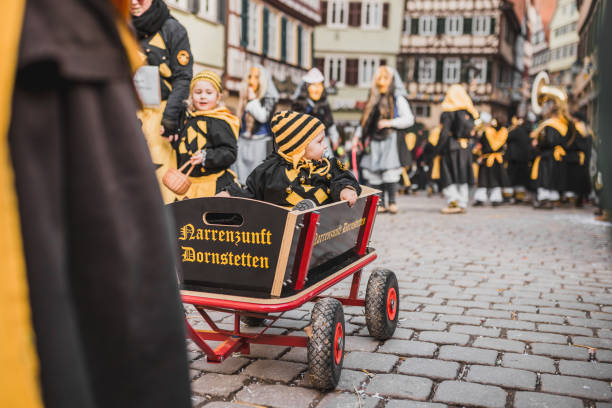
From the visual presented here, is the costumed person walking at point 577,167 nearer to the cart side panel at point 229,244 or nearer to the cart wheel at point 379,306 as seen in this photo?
the cart wheel at point 379,306

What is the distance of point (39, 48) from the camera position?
89 cm

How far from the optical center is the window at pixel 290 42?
28375 mm

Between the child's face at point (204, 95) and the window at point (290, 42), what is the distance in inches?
933

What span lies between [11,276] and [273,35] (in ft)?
87.2

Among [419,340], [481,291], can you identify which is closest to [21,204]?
[419,340]

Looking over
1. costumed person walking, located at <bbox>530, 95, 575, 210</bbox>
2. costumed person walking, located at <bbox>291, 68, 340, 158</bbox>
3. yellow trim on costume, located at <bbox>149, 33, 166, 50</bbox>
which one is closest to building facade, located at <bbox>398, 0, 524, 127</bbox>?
costumed person walking, located at <bbox>530, 95, 575, 210</bbox>

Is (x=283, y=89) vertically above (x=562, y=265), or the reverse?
(x=283, y=89)

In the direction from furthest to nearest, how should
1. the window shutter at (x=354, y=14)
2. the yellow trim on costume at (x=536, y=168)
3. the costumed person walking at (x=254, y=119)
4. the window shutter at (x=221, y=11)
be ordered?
1. the window shutter at (x=354, y=14)
2. the window shutter at (x=221, y=11)
3. the yellow trim on costume at (x=536, y=168)
4. the costumed person walking at (x=254, y=119)

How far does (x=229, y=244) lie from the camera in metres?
3.10

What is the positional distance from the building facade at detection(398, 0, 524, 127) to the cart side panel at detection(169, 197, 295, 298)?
39411mm

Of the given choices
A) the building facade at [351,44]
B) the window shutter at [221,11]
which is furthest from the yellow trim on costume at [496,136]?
the building facade at [351,44]

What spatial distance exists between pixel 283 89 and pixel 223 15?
6.81 meters

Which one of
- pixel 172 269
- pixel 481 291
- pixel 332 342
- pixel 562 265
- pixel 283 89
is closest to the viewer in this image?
pixel 172 269

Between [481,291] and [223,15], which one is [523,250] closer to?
[481,291]
